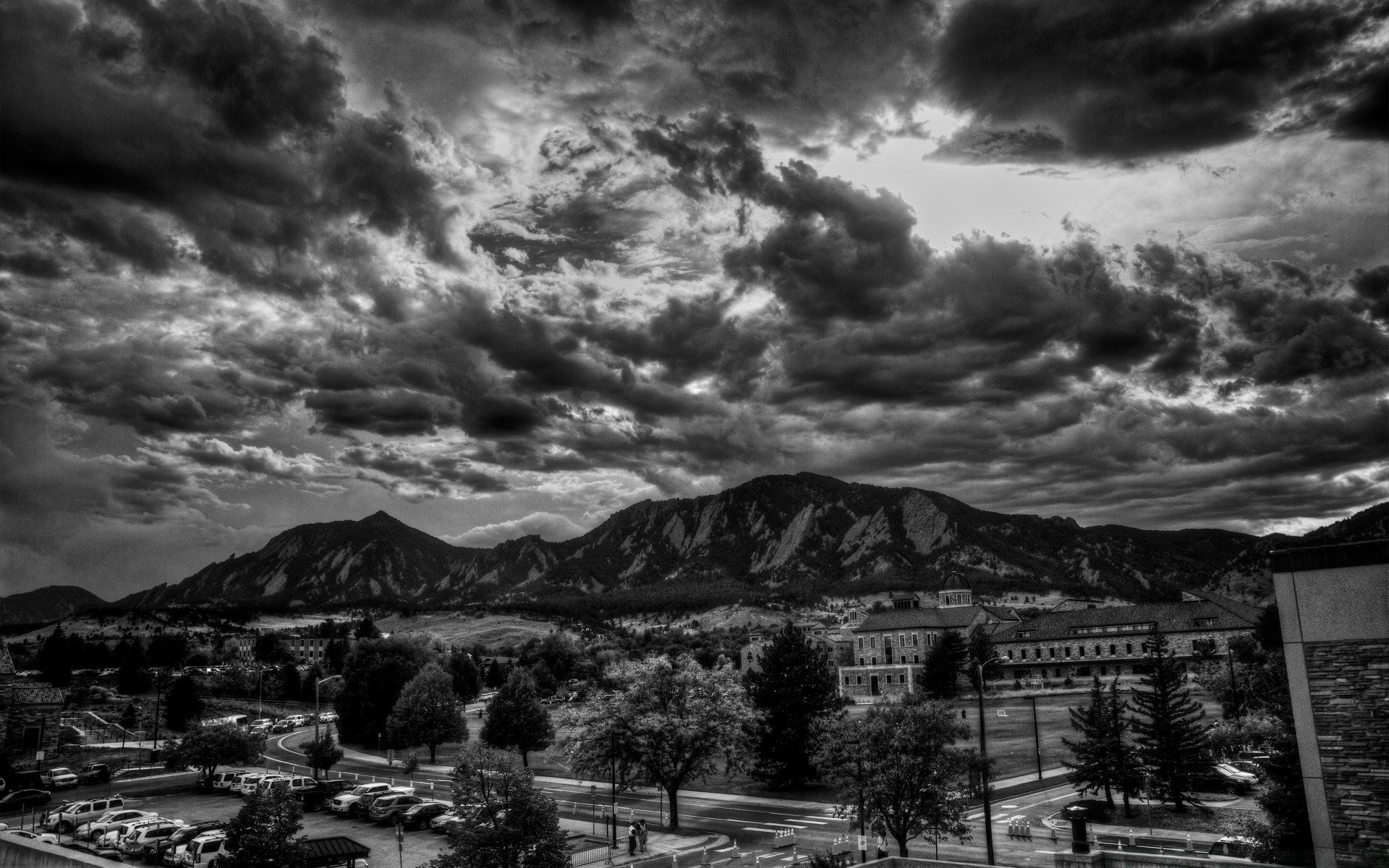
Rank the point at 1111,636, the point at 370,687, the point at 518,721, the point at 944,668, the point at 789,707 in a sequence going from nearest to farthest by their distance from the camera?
the point at 789,707, the point at 518,721, the point at 370,687, the point at 944,668, the point at 1111,636

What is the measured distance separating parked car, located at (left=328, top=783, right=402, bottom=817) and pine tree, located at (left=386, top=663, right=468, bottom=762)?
23090mm

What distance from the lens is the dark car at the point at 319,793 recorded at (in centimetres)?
5591

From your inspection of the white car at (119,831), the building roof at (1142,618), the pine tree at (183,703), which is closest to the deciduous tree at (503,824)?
the white car at (119,831)

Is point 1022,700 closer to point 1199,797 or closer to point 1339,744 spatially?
point 1199,797

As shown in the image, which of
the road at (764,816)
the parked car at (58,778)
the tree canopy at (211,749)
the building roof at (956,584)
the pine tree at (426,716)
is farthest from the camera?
the building roof at (956,584)

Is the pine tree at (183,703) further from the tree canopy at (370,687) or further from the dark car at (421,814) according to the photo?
the dark car at (421,814)

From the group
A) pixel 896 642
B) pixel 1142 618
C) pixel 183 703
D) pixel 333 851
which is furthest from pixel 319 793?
pixel 1142 618

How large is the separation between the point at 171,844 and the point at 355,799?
12653 mm

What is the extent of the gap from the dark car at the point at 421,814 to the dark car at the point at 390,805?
460 millimetres

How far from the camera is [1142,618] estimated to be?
12619 centimetres

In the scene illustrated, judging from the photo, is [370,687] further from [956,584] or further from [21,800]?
[956,584]

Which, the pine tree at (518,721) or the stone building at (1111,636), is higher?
the stone building at (1111,636)

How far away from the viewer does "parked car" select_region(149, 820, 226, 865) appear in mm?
41719

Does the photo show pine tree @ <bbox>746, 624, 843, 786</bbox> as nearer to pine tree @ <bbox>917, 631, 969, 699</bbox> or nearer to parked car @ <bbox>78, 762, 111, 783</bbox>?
pine tree @ <bbox>917, 631, 969, 699</bbox>
